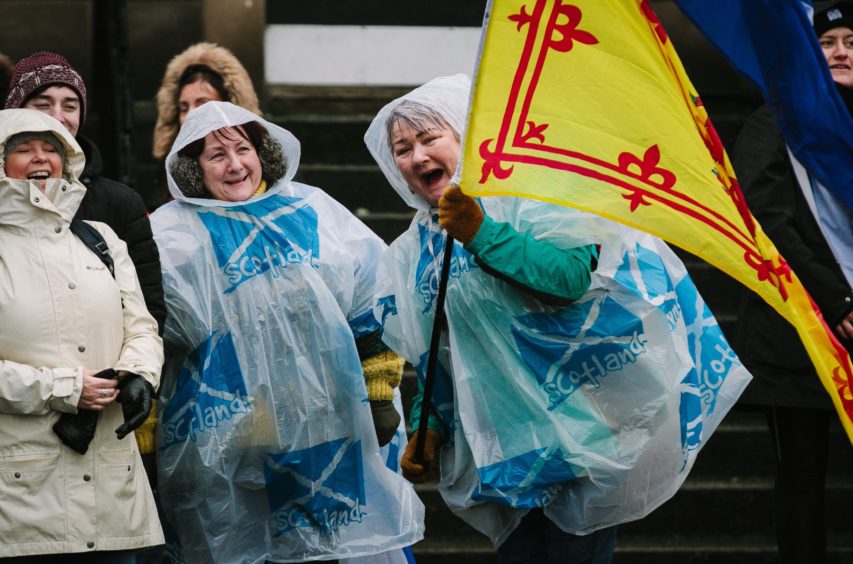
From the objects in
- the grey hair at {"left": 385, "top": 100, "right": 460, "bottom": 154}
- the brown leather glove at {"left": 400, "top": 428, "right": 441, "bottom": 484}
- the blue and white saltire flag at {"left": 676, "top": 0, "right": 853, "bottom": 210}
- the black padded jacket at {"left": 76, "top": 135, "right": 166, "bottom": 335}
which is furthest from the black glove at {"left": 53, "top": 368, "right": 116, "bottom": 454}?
the blue and white saltire flag at {"left": 676, "top": 0, "right": 853, "bottom": 210}

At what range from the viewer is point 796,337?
5.32 metres

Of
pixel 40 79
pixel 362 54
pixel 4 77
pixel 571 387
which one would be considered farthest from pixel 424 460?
pixel 362 54

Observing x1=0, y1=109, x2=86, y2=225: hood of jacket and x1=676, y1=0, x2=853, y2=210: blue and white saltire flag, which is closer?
x1=676, y1=0, x2=853, y2=210: blue and white saltire flag

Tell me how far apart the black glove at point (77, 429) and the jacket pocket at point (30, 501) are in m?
0.07

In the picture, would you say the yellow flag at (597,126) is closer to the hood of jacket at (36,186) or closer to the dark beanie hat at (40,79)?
the hood of jacket at (36,186)

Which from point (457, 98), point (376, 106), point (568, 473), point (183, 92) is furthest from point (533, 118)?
point (376, 106)

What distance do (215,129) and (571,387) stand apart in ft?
4.93

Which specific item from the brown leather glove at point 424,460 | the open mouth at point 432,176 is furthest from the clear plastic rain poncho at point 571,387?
the open mouth at point 432,176

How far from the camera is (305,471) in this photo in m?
4.79

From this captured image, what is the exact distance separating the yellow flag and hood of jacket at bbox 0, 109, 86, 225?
1152mm

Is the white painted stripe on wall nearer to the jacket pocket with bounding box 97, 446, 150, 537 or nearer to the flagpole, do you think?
the flagpole

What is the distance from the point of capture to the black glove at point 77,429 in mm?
4141

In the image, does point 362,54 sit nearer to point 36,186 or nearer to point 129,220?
point 129,220

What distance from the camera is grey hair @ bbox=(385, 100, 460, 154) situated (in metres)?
4.51
